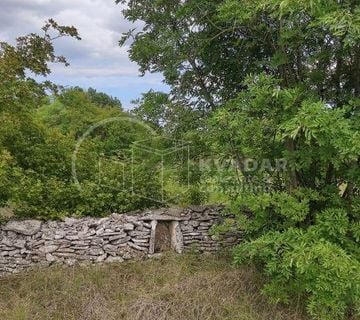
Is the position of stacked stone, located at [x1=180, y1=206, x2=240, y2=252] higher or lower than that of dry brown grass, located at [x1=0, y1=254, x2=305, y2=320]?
higher

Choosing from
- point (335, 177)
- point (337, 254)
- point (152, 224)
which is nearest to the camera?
point (337, 254)

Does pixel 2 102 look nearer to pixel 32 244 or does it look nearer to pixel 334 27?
pixel 32 244

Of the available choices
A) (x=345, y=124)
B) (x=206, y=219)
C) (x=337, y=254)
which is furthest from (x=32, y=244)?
(x=345, y=124)

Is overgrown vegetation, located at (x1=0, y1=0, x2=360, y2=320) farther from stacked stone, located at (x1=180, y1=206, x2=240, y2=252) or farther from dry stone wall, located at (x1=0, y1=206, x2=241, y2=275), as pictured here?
stacked stone, located at (x1=180, y1=206, x2=240, y2=252)

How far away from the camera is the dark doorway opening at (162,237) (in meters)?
6.24

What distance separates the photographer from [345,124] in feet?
12.0

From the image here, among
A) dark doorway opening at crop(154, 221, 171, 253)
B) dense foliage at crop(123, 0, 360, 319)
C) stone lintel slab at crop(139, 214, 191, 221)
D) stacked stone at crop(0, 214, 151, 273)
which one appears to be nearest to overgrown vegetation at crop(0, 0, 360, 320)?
dense foliage at crop(123, 0, 360, 319)

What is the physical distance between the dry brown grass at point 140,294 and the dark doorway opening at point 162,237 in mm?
495

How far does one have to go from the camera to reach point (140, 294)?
498 cm

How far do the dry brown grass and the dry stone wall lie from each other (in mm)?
277

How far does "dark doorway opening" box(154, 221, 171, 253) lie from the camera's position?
624 centimetres

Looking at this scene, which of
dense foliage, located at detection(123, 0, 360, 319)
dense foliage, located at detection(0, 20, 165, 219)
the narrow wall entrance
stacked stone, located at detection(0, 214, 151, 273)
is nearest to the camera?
dense foliage, located at detection(123, 0, 360, 319)

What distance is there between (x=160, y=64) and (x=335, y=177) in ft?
10.1

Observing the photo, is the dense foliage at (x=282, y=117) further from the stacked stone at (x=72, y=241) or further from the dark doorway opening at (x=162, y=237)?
the stacked stone at (x=72, y=241)
